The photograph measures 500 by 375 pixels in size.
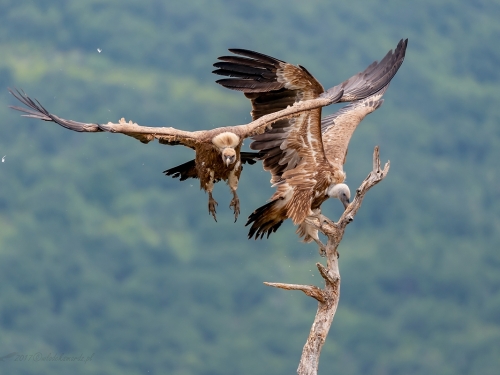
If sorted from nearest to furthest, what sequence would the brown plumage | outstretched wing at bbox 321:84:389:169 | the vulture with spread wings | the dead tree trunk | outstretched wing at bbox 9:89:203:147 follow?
outstretched wing at bbox 9:89:203:147 < the vulture with spread wings < the dead tree trunk < the brown plumage < outstretched wing at bbox 321:84:389:169

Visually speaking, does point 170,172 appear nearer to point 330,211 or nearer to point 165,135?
point 165,135

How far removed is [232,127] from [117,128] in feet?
4.29

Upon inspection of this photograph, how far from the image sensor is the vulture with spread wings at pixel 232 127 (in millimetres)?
9914

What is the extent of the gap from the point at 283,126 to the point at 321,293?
2002 mm

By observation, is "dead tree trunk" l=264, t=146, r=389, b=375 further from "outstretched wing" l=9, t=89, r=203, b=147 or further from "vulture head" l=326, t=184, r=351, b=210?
"outstretched wing" l=9, t=89, r=203, b=147

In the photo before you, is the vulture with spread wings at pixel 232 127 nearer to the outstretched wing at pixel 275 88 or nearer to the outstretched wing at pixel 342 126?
the outstretched wing at pixel 275 88

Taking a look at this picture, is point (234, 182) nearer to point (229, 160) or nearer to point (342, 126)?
point (229, 160)

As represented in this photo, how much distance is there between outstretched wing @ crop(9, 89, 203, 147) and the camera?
970 cm

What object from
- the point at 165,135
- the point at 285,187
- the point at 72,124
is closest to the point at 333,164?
the point at 285,187

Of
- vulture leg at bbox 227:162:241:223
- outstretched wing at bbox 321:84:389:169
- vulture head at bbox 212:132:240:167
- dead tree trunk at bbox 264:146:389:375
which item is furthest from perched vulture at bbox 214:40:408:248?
vulture head at bbox 212:132:240:167

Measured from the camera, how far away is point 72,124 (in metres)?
9.77

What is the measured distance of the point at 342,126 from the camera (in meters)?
12.4

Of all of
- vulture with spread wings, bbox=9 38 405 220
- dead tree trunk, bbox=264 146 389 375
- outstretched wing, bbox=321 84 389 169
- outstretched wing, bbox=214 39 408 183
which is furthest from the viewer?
outstretched wing, bbox=321 84 389 169

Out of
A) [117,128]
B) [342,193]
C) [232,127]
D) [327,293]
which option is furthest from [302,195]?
[117,128]
